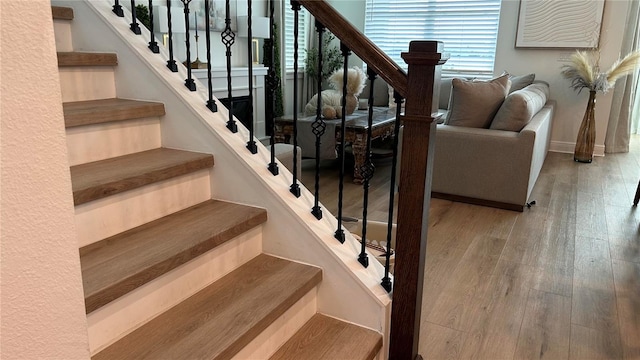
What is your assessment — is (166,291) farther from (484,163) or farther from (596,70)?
(596,70)

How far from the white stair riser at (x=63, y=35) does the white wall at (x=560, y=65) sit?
17.7 ft

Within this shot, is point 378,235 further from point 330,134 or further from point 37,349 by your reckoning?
point 37,349

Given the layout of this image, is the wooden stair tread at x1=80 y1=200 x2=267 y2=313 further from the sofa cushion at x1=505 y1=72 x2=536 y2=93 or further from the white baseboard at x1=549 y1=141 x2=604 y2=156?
the white baseboard at x1=549 y1=141 x2=604 y2=156

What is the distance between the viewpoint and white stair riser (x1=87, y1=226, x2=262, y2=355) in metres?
1.27

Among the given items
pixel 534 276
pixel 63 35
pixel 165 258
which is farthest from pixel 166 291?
pixel 534 276

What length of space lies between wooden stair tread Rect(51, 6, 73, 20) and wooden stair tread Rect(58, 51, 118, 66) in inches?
10.4

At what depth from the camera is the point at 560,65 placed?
19.1 ft

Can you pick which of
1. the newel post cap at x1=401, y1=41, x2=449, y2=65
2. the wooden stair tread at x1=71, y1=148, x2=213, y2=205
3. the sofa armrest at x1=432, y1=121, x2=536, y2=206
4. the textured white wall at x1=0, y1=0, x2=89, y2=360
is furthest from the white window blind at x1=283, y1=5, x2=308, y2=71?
the textured white wall at x1=0, y1=0, x2=89, y2=360

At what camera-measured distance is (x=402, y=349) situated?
1.71 meters

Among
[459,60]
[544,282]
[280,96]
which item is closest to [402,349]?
[544,282]

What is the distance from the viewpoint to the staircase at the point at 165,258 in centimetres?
131

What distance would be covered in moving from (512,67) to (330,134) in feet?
10.3

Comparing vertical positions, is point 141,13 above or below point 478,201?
above

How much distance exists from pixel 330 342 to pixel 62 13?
173cm
